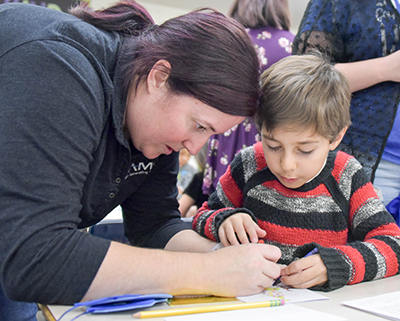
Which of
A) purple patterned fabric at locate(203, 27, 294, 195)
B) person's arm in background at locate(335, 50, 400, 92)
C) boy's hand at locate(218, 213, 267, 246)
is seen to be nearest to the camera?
boy's hand at locate(218, 213, 267, 246)

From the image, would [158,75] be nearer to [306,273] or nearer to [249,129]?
[306,273]

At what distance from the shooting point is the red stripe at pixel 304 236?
43.9 inches

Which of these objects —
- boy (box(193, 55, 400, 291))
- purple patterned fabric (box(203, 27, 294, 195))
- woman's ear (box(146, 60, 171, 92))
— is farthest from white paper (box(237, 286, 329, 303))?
purple patterned fabric (box(203, 27, 294, 195))

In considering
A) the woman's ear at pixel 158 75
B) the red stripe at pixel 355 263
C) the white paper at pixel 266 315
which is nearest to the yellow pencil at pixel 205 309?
→ the white paper at pixel 266 315

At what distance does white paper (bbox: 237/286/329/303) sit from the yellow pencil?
4 cm

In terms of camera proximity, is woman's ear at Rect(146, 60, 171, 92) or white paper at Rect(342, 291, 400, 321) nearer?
white paper at Rect(342, 291, 400, 321)

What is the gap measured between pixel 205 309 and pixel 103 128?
0.43 m

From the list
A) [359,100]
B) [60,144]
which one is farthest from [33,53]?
[359,100]

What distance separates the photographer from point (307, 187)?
1136 mm

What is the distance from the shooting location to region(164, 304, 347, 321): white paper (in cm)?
63

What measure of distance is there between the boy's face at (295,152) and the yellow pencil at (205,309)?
40 cm

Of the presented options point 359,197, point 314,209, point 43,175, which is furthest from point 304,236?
point 43,175

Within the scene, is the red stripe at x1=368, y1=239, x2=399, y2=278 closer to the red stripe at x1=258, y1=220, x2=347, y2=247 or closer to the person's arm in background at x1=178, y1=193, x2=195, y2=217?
the red stripe at x1=258, y1=220, x2=347, y2=247

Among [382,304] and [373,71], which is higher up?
[373,71]
